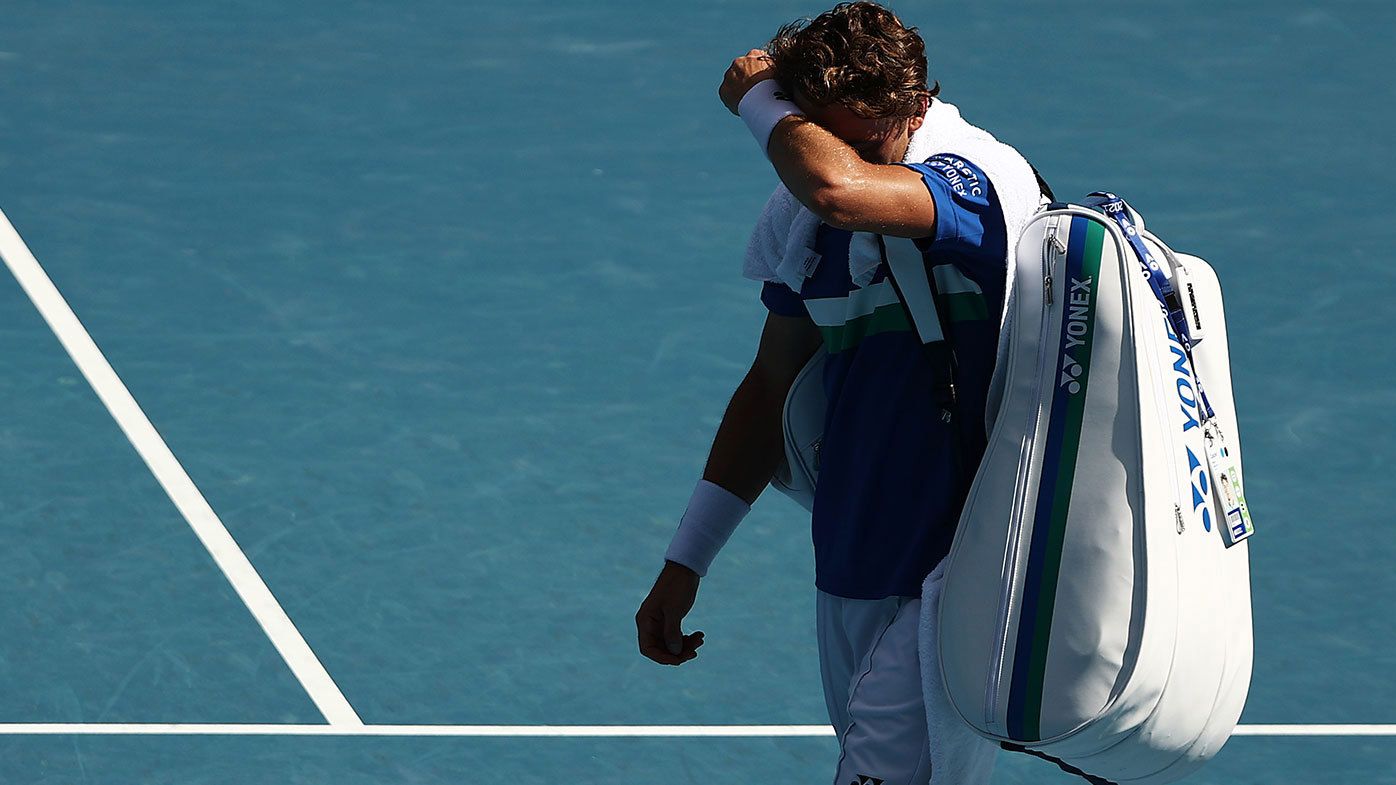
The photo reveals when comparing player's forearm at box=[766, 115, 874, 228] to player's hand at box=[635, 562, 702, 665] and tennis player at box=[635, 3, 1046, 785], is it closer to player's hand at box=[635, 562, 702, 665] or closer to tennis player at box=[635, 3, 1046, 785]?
tennis player at box=[635, 3, 1046, 785]

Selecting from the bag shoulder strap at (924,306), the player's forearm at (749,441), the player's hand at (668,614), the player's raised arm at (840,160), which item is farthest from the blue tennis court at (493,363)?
the player's raised arm at (840,160)

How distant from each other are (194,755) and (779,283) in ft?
7.71

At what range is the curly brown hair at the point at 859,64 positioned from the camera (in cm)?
308

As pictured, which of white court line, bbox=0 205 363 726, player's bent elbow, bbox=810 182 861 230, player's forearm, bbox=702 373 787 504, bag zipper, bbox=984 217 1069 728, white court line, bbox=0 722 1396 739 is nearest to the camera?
player's bent elbow, bbox=810 182 861 230

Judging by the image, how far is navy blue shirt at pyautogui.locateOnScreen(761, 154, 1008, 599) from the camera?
317 cm

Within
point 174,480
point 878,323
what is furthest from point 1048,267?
point 174,480

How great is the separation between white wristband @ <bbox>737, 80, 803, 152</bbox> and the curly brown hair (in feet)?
0.09

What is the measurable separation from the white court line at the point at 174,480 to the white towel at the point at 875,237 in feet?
7.45

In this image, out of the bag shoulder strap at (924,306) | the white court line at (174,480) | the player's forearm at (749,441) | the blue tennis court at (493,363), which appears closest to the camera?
the bag shoulder strap at (924,306)

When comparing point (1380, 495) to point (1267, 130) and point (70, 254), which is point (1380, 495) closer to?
point (1267, 130)

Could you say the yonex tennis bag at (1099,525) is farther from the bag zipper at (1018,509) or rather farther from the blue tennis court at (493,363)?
the blue tennis court at (493,363)

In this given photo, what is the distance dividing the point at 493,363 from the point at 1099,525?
166 inches

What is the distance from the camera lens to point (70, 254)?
25.2 feet

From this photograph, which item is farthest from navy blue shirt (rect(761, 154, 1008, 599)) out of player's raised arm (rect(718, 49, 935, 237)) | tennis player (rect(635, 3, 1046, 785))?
player's raised arm (rect(718, 49, 935, 237))
